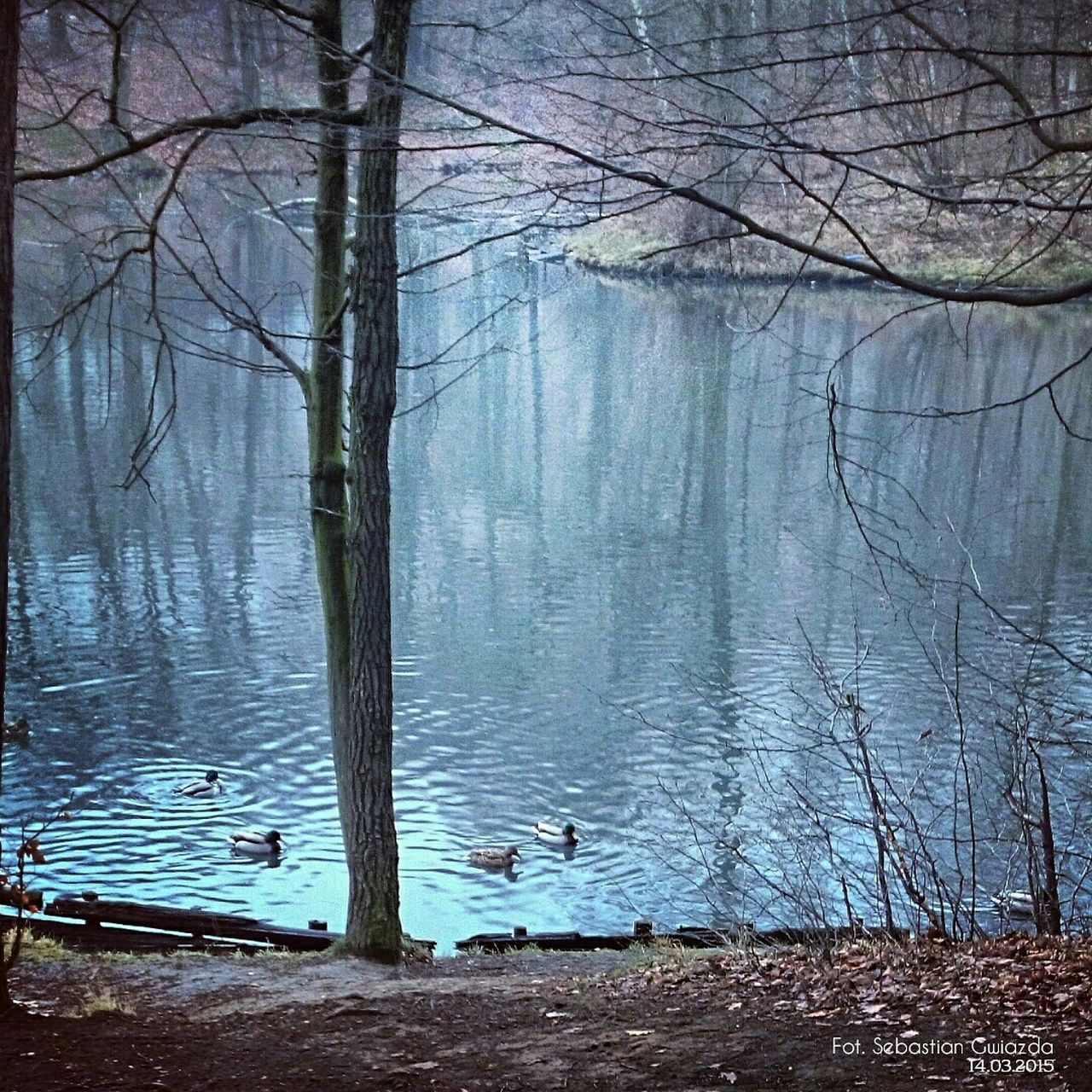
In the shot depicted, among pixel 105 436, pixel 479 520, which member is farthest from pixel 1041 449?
pixel 105 436

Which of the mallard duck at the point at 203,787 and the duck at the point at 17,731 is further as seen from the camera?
the duck at the point at 17,731

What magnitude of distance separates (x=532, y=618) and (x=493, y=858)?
5647mm

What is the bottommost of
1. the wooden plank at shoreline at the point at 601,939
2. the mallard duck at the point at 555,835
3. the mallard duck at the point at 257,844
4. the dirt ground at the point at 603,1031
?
the mallard duck at the point at 555,835

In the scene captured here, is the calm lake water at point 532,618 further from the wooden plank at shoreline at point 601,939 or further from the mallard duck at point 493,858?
the wooden plank at shoreline at point 601,939

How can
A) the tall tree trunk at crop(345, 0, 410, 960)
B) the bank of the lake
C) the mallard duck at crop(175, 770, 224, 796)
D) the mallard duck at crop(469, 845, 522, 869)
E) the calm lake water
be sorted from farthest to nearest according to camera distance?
the bank of the lake → the mallard duck at crop(175, 770, 224, 796) → the mallard duck at crop(469, 845, 522, 869) → the calm lake water → the tall tree trunk at crop(345, 0, 410, 960)

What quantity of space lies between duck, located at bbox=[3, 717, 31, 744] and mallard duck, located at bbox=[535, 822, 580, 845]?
4.82 metres

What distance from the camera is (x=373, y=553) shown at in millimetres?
6922

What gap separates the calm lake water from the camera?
10555mm

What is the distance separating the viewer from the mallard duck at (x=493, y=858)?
35.0ft

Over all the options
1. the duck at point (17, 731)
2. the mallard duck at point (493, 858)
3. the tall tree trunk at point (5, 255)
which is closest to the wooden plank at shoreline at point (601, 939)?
the mallard duck at point (493, 858)

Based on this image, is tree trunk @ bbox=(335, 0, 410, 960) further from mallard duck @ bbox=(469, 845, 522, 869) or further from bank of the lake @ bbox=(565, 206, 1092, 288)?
mallard duck @ bbox=(469, 845, 522, 869)

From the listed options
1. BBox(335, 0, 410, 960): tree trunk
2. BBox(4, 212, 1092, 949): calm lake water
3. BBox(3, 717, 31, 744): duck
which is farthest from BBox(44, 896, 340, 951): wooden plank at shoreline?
BBox(3, 717, 31, 744): duck

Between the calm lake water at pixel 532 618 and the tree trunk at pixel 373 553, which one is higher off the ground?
the tree trunk at pixel 373 553

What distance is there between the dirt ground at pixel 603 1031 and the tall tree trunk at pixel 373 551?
1.16 metres
